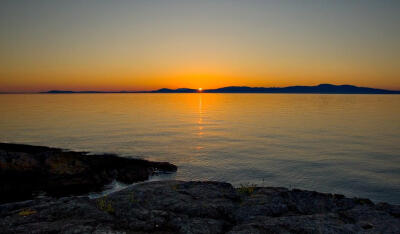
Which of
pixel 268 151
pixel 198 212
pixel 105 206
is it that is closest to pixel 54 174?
pixel 105 206

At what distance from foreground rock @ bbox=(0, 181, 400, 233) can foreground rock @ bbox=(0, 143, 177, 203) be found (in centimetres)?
1115

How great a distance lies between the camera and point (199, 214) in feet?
32.7

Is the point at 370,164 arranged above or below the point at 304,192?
below

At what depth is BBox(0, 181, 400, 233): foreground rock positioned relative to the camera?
27.8 feet

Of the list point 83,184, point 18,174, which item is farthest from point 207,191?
point 18,174

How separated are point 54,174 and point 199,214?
17.9 metres

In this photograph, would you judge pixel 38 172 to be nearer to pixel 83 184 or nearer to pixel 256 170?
pixel 83 184

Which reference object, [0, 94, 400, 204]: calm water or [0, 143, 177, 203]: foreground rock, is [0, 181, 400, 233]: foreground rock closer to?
[0, 143, 177, 203]: foreground rock

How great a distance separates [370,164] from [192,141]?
80.1 feet

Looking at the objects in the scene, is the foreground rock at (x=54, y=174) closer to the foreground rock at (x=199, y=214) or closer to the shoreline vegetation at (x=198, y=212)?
the shoreline vegetation at (x=198, y=212)

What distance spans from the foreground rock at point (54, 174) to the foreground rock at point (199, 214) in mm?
11155

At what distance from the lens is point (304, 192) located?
1313cm

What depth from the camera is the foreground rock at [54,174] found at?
68.3 ft

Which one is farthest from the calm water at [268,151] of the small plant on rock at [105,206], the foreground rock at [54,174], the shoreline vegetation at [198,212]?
the small plant on rock at [105,206]
